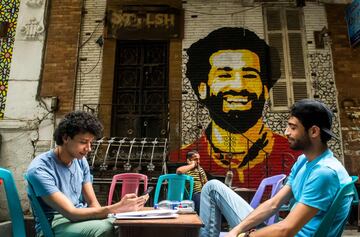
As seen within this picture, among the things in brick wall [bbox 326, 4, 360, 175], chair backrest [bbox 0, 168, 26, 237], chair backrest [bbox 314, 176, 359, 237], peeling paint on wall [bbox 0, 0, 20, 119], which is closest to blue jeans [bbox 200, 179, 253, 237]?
chair backrest [bbox 314, 176, 359, 237]

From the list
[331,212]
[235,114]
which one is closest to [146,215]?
[331,212]

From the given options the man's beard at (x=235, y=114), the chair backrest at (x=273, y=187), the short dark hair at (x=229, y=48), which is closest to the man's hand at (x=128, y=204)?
the chair backrest at (x=273, y=187)

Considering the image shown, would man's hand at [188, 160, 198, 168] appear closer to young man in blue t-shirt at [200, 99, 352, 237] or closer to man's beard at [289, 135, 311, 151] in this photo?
young man in blue t-shirt at [200, 99, 352, 237]

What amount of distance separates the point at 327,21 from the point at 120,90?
553 centimetres

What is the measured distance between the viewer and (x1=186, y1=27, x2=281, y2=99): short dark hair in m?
7.97

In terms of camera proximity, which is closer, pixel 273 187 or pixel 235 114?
pixel 273 187

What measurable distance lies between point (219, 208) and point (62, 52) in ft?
22.1

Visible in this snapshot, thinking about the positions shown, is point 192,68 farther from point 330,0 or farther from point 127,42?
point 330,0

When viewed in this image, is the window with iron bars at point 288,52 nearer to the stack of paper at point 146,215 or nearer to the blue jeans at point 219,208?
the blue jeans at point 219,208

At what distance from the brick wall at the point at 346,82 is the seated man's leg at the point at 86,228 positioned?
21.9ft

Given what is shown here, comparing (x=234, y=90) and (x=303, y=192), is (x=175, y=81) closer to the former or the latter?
(x=234, y=90)

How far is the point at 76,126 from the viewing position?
246 centimetres

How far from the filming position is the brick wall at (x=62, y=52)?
7828mm

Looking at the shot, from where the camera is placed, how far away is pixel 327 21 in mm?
8234
